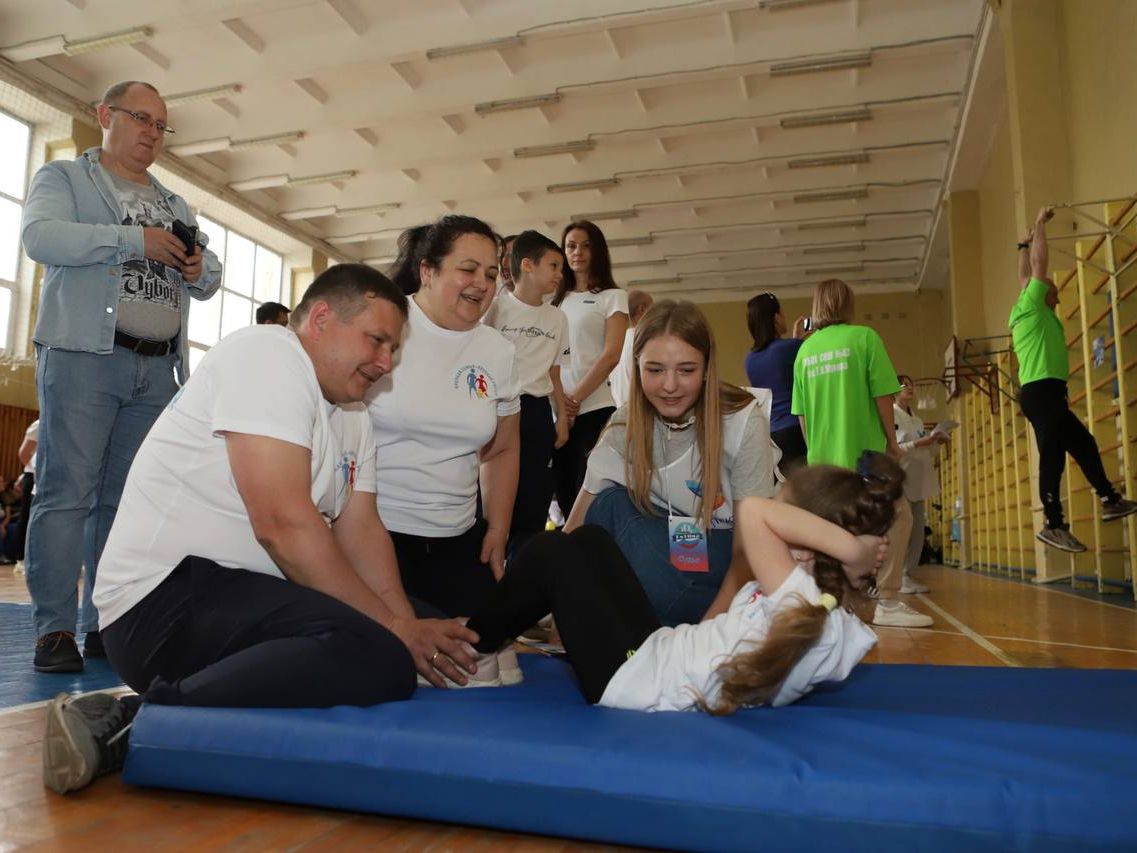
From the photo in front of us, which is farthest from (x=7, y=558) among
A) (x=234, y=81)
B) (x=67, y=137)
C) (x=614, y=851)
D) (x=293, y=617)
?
(x=614, y=851)

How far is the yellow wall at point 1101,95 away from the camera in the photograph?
16.6 feet

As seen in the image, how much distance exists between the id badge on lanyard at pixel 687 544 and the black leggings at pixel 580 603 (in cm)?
37

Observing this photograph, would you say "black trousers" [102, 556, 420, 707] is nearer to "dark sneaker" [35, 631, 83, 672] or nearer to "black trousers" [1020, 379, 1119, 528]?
"dark sneaker" [35, 631, 83, 672]

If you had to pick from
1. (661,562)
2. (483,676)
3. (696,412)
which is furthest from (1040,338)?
(483,676)

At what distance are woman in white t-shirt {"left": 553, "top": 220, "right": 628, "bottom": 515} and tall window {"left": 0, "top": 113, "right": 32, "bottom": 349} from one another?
7.21 m

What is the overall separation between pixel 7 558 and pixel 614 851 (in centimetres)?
904

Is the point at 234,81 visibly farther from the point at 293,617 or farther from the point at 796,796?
the point at 796,796

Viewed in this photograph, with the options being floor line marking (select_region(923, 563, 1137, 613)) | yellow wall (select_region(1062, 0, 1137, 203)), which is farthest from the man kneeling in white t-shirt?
yellow wall (select_region(1062, 0, 1137, 203))

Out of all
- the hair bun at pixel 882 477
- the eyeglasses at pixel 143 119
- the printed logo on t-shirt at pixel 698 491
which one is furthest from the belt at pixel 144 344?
the hair bun at pixel 882 477

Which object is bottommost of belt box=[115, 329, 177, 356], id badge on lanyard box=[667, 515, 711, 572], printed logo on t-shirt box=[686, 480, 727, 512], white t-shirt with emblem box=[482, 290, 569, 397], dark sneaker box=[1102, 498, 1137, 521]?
id badge on lanyard box=[667, 515, 711, 572]

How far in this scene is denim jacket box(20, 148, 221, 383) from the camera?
237 centimetres

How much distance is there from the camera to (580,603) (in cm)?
158

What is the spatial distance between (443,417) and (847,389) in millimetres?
1930

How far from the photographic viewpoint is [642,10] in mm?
6984
